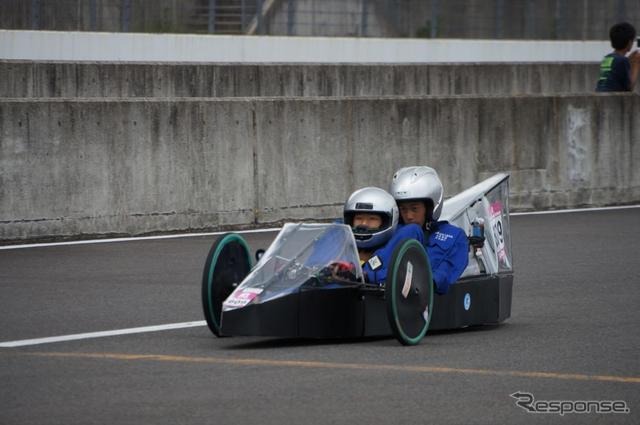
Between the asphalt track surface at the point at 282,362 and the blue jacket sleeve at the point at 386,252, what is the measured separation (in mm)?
414

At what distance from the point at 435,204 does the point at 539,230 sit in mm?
Answer: 6641

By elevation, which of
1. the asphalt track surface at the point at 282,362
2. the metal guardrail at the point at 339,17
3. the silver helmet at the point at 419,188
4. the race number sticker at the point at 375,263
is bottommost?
the asphalt track surface at the point at 282,362

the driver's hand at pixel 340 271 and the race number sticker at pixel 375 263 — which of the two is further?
the race number sticker at pixel 375 263

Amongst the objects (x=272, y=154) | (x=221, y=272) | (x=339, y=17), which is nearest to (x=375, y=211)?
(x=221, y=272)

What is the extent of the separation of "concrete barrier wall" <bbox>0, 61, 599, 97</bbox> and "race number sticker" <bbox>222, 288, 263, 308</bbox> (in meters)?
13.9

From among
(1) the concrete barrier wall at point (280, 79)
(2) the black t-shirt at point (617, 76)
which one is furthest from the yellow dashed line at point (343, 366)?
(1) the concrete barrier wall at point (280, 79)

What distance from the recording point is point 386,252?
9828 millimetres

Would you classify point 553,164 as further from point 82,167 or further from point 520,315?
point 520,315

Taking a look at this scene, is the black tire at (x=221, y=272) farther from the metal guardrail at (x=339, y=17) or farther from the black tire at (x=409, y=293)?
the metal guardrail at (x=339, y=17)

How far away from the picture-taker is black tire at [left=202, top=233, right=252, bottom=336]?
9727 millimetres

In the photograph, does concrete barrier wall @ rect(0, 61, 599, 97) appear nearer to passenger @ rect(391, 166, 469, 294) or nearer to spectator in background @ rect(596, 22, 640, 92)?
spectator in background @ rect(596, 22, 640, 92)

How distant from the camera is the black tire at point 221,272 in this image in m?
9.73

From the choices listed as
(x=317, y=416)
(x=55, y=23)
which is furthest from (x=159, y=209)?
(x=55, y=23)

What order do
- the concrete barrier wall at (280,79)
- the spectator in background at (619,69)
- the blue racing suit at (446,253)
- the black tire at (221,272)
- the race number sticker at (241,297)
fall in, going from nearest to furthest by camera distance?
the race number sticker at (241,297) → the black tire at (221,272) → the blue racing suit at (446,253) → the spectator in background at (619,69) → the concrete barrier wall at (280,79)
